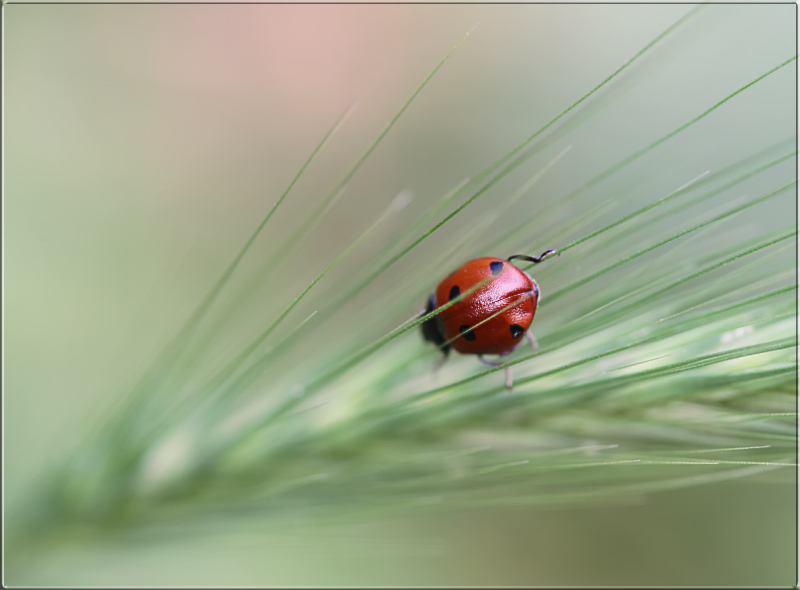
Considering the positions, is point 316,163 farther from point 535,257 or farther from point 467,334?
point 535,257

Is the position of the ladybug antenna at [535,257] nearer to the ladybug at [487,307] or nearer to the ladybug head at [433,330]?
the ladybug at [487,307]

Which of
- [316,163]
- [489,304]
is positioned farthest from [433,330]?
[316,163]

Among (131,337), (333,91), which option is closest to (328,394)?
(131,337)

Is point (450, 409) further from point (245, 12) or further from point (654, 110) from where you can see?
point (245, 12)

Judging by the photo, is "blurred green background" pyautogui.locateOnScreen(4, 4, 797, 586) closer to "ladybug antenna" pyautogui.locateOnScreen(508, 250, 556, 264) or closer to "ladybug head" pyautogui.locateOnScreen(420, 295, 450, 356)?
"ladybug head" pyautogui.locateOnScreen(420, 295, 450, 356)

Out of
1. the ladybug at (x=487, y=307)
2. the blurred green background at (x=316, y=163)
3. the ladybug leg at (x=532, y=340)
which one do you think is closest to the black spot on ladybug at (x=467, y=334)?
the ladybug at (x=487, y=307)

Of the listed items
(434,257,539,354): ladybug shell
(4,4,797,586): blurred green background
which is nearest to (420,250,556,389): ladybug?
(434,257,539,354): ladybug shell

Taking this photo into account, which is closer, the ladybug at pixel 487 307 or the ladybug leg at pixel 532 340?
the ladybug at pixel 487 307
